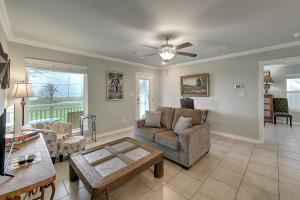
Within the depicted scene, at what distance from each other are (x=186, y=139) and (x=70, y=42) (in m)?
3.14

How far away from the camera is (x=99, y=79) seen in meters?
4.11

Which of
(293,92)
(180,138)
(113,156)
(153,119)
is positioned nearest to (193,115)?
(180,138)

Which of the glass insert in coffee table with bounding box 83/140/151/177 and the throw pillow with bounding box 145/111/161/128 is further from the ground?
the throw pillow with bounding box 145/111/161/128

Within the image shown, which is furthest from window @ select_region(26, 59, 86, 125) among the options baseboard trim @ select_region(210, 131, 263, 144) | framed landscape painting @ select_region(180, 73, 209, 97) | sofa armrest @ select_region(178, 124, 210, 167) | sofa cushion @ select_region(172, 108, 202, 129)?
baseboard trim @ select_region(210, 131, 263, 144)

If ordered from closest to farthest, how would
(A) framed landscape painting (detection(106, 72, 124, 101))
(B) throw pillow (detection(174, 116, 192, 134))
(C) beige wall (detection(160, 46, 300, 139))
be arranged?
(B) throw pillow (detection(174, 116, 192, 134)) < (C) beige wall (detection(160, 46, 300, 139)) < (A) framed landscape painting (detection(106, 72, 124, 101))

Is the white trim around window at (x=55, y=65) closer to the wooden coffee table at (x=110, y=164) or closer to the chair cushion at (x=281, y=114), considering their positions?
the wooden coffee table at (x=110, y=164)

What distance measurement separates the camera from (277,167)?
2441 millimetres

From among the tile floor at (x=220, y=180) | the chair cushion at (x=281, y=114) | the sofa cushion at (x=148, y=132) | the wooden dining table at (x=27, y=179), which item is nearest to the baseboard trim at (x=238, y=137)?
the tile floor at (x=220, y=180)

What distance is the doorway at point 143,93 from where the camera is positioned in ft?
17.2

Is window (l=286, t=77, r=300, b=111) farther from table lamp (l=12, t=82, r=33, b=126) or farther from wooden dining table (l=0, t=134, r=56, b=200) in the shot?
table lamp (l=12, t=82, r=33, b=126)

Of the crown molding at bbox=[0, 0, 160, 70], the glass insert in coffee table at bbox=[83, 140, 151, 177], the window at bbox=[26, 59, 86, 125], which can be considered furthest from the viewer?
the window at bbox=[26, 59, 86, 125]

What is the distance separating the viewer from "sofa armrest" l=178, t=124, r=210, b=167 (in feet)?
7.72

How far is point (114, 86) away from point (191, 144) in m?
3.01

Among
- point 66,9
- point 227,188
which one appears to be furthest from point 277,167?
point 66,9
